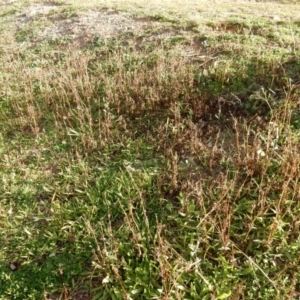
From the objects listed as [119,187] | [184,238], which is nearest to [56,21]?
[119,187]

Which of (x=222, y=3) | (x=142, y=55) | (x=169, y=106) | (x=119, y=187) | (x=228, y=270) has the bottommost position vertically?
(x=228, y=270)

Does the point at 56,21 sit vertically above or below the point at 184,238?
above

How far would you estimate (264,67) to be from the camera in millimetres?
4988

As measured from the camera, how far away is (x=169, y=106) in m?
4.61

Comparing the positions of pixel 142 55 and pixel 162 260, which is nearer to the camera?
pixel 162 260

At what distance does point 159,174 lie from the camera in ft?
11.9

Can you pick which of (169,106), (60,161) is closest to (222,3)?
(169,106)

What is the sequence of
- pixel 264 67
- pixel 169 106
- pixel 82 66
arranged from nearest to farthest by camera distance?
1. pixel 169 106
2. pixel 264 67
3. pixel 82 66

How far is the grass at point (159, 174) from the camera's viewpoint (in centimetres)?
277

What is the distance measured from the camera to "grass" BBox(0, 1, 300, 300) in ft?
9.10

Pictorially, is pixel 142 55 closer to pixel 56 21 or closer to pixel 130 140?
pixel 130 140

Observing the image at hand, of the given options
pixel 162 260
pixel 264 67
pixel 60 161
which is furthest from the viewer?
pixel 264 67

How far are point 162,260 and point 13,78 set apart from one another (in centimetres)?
479

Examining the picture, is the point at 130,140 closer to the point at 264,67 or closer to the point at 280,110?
the point at 280,110
